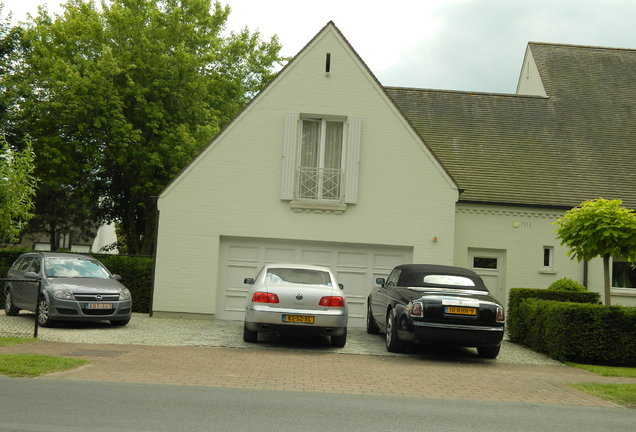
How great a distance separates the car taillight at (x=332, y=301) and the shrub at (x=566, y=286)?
777cm

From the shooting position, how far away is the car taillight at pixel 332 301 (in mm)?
12812

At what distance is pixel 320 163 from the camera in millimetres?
18844

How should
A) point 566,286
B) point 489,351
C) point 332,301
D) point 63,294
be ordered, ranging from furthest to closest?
point 566,286 < point 63,294 < point 489,351 < point 332,301

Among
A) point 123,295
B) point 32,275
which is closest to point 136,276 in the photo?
point 32,275

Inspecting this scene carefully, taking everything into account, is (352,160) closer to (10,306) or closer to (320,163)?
(320,163)

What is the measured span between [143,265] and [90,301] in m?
5.05

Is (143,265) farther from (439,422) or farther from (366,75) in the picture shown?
(439,422)

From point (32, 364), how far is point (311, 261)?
32.8ft

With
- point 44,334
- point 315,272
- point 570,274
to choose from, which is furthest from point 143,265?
point 570,274

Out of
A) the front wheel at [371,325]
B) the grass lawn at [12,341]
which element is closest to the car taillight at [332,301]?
the front wheel at [371,325]

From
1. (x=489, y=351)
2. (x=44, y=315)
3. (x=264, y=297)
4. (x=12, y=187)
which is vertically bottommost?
(x=489, y=351)

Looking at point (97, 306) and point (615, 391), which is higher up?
point (97, 306)

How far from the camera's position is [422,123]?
23.0 metres

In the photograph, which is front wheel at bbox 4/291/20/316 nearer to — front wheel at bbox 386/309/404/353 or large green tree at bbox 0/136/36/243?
large green tree at bbox 0/136/36/243
